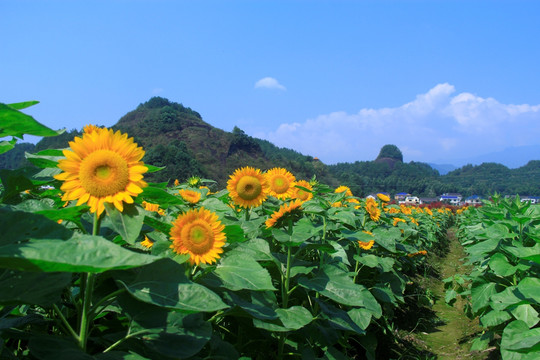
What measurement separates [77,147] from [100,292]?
0.53 meters

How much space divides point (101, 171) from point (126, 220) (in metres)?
0.16

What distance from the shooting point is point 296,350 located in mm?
2428

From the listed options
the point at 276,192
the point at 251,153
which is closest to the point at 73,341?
the point at 276,192

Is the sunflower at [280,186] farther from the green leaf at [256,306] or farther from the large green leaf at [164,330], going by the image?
the large green leaf at [164,330]

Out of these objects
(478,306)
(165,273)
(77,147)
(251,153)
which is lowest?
(478,306)

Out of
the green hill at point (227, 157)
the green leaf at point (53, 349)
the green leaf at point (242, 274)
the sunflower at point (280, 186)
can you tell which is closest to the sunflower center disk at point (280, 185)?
the sunflower at point (280, 186)

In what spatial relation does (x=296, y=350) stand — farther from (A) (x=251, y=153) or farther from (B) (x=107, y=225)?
(A) (x=251, y=153)

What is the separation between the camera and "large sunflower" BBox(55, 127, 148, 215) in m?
1.20

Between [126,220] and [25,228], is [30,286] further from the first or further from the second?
[126,220]

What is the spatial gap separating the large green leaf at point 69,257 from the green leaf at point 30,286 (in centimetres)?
14

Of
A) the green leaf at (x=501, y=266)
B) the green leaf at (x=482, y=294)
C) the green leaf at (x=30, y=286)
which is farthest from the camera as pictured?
the green leaf at (x=482, y=294)

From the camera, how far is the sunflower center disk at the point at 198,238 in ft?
5.00

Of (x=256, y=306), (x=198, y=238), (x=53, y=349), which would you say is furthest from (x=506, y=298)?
(x=53, y=349)

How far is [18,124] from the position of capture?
108 cm
